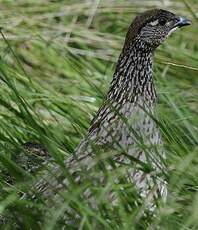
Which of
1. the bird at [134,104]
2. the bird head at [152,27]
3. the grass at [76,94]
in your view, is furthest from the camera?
the bird head at [152,27]

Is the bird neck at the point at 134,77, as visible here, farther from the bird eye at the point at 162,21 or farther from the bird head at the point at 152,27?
the bird eye at the point at 162,21

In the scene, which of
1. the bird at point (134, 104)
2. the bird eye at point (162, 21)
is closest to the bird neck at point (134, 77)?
the bird at point (134, 104)

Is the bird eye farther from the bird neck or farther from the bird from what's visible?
the bird neck

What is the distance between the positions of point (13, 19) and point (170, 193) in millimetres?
2997

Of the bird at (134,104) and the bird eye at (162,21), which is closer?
the bird at (134,104)

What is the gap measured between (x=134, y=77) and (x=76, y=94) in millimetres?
1285

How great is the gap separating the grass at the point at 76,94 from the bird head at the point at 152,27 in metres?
0.13

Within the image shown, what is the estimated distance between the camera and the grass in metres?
2.86

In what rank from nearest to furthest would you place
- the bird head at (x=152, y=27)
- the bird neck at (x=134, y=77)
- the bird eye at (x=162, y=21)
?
the bird neck at (x=134, y=77) < the bird head at (x=152, y=27) < the bird eye at (x=162, y=21)

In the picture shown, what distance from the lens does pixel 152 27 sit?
4027 mm

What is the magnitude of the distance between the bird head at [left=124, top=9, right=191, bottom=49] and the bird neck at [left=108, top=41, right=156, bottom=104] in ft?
0.08

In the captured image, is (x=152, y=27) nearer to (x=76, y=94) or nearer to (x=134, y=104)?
(x=134, y=104)

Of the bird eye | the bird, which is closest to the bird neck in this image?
the bird

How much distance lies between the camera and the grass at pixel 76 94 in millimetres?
2859
